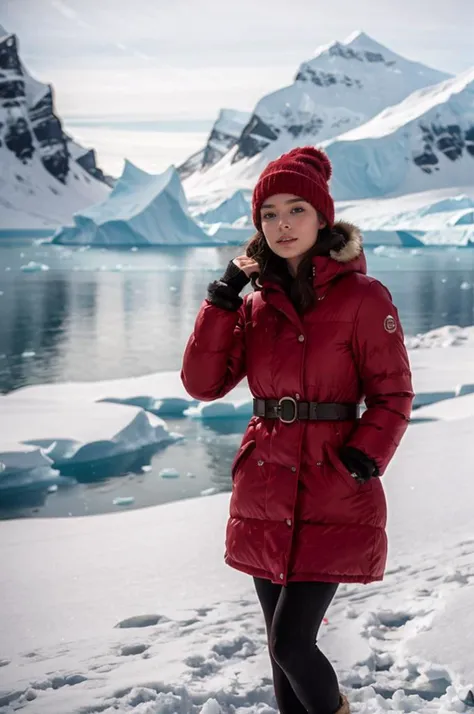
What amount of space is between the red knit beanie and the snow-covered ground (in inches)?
39.9

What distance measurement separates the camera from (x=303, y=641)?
134 centimetres

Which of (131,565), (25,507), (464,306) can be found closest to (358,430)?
(131,565)

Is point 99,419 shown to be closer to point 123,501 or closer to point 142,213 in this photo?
point 123,501

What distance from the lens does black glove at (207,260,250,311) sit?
4.81 ft

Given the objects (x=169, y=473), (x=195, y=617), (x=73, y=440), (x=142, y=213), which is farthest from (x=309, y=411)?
(x=142, y=213)

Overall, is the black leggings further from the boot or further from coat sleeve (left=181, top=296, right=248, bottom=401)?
coat sleeve (left=181, top=296, right=248, bottom=401)

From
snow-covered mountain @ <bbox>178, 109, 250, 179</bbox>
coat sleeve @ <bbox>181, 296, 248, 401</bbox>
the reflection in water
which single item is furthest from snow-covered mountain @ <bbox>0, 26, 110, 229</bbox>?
coat sleeve @ <bbox>181, 296, 248, 401</bbox>

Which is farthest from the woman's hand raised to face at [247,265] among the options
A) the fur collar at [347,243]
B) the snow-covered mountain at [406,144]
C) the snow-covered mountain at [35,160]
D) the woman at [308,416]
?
the snow-covered mountain at [35,160]

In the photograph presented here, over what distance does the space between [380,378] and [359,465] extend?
0.46ft

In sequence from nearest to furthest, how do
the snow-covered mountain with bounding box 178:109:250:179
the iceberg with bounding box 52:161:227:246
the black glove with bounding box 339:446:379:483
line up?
1. the black glove with bounding box 339:446:379:483
2. the iceberg with bounding box 52:161:227:246
3. the snow-covered mountain with bounding box 178:109:250:179

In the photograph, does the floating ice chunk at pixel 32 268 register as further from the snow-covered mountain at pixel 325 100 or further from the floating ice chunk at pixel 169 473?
the snow-covered mountain at pixel 325 100

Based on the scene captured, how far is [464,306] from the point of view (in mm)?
15445

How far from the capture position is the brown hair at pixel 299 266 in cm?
142

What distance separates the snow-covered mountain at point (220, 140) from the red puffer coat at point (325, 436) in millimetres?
54765
